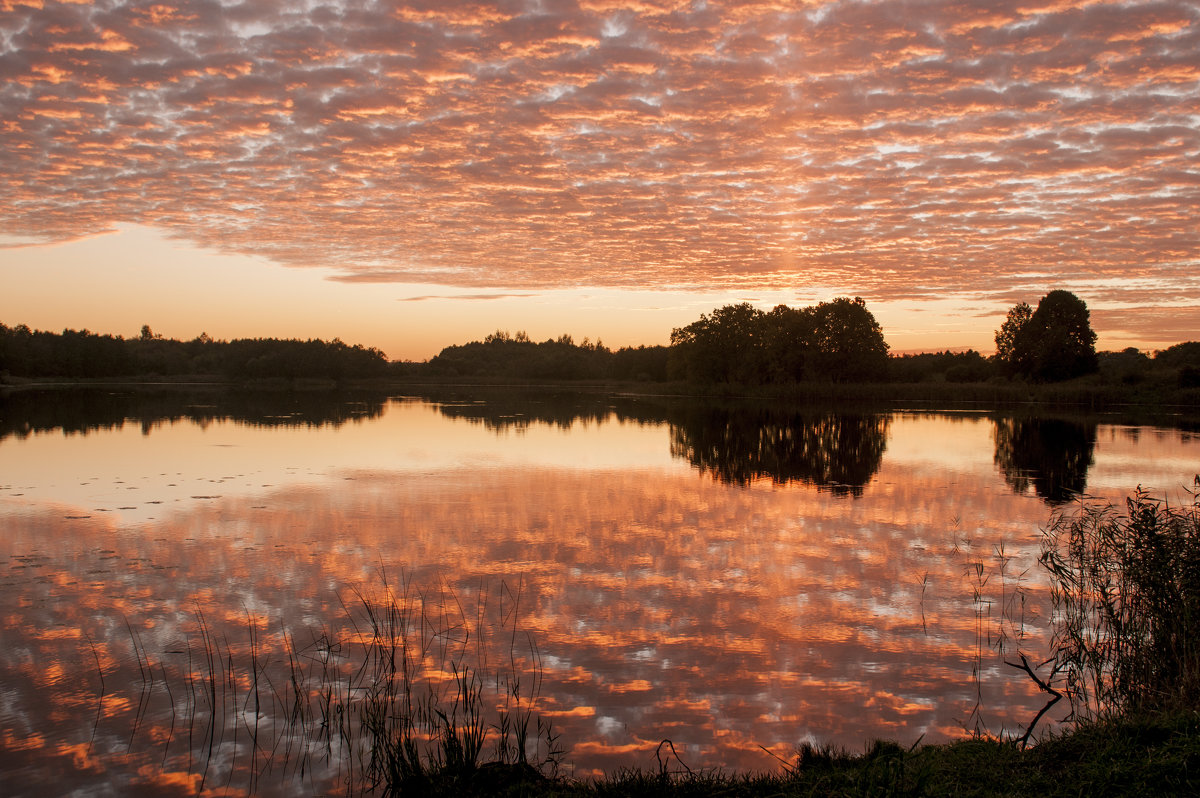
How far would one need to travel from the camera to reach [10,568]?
31.2 ft

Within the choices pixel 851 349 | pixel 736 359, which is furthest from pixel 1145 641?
pixel 736 359

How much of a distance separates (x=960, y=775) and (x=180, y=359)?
443 feet

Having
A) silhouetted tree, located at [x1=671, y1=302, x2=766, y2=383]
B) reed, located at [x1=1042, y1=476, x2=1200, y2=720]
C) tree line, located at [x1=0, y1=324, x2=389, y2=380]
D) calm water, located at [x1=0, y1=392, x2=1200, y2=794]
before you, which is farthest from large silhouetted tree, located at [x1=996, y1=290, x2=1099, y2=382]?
tree line, located at [x1=0, y1=324, x2=389, y2=380]

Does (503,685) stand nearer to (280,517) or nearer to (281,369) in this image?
(280,517)

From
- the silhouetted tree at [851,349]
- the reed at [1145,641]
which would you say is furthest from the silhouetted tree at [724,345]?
the reed at [1145,641]

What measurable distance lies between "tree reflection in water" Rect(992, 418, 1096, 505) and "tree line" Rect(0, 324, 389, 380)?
9291 cm

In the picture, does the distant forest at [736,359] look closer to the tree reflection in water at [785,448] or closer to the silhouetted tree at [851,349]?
the silhouetted tree at [851,349]

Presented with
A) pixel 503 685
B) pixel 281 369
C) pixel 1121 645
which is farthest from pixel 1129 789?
pixel 281 369

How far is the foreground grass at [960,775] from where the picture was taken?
4195 mm

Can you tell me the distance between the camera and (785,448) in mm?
26031

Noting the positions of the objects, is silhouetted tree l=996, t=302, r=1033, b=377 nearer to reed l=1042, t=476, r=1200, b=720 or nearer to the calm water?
the calm water

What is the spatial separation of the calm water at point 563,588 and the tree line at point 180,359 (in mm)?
91399

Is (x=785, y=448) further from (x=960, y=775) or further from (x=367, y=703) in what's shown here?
(x=960, y=775)

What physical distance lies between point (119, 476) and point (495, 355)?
137003mm
